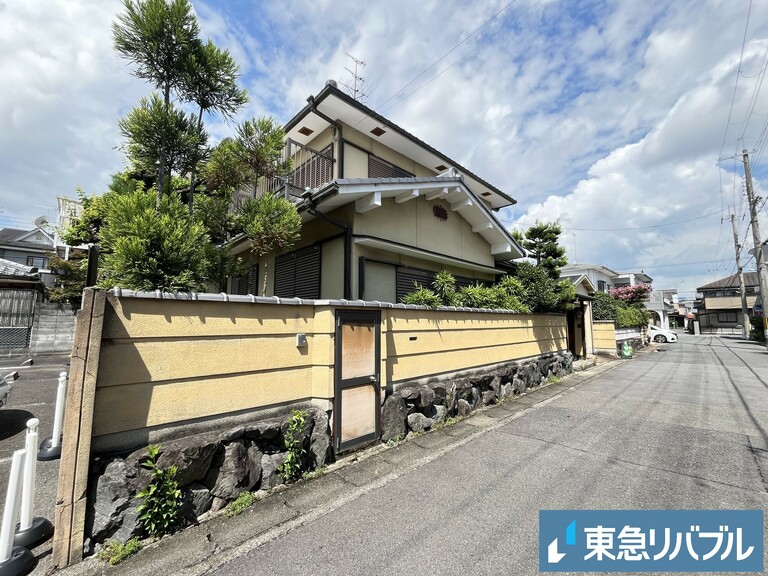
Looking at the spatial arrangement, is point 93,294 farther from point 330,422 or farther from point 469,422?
point 469,422

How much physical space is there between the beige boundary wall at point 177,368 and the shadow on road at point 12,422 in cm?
383

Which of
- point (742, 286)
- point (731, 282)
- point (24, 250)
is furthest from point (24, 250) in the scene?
point (731, 282)

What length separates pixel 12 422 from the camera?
17.1 feet

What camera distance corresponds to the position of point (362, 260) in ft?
22.0

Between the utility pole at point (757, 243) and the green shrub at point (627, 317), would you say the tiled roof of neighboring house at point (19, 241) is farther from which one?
the utility pole at point (757, 243)

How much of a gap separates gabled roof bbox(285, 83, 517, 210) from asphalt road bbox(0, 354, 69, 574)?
25.0 ft

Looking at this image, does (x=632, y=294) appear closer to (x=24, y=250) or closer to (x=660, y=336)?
(x=660, y=336)

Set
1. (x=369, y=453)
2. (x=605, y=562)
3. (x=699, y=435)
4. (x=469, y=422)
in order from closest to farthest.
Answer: (x=605, y=562) < (x=369, y=453) < (x=699, y=435) < (x=469, y=422)

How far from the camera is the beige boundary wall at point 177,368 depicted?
248 cm

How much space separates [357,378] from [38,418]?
17.3 ft

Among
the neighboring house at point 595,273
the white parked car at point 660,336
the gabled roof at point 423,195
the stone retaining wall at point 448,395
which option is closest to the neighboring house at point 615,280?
the neighboring house at point 595,273

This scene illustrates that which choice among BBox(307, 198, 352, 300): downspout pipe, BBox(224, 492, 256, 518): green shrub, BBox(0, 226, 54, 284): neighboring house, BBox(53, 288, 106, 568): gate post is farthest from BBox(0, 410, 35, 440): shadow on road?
BBox(0, 226, 54, 284): neighboring house

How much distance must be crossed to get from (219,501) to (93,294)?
2.15 meters

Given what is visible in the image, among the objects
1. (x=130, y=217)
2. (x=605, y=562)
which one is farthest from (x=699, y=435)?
(x=130, y=217)
